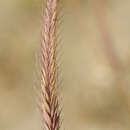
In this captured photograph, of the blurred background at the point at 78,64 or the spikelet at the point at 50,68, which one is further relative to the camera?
the blurred background at the point at 78,64

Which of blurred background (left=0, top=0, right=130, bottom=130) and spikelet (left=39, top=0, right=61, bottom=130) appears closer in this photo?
spikelet (left=39, top=0, right=61, bottom=130)

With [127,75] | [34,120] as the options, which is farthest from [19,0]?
[127,75]

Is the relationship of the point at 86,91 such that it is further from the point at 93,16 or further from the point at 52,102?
the point at 52,102

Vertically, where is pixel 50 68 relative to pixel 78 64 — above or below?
below

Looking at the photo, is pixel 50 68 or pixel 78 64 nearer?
pixel 50 68

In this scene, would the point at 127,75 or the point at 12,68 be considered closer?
the point at 127,75
